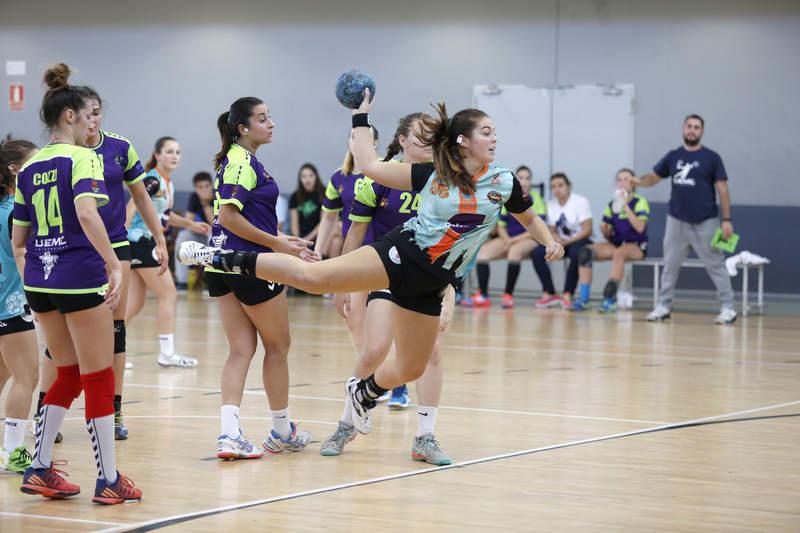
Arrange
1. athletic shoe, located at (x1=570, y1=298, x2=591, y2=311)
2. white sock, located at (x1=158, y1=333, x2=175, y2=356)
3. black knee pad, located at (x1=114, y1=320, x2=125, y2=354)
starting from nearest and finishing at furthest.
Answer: black knee pad, located at (x1=114, y1=320, x2=125, y2=354)
white sock, located at (x1=158, y1=333, x2=175, y2=356)
athletic shoe, located at (x1=570, y1=298, x2=591, y2=311)

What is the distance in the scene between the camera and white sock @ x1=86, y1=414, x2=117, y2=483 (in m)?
4.36

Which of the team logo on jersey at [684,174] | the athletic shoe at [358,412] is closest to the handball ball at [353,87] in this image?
the athletic shoe at [358,412]

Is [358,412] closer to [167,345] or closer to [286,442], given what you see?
[286,442]

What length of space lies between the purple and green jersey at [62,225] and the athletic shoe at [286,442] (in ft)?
4.77

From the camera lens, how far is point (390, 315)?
5.68 meters

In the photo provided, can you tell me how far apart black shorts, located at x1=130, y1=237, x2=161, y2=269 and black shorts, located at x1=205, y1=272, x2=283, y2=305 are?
121 inches

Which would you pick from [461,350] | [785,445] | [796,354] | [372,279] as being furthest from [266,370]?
[796,354]

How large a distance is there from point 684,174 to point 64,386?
9391 mm

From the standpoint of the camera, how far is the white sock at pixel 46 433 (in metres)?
4.48

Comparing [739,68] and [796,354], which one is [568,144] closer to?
[739,68]

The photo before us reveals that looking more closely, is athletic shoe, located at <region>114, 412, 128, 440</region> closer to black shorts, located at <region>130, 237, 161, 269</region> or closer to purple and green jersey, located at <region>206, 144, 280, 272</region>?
purple and green jersey, located at <region>206, 144, 280, 272</region>

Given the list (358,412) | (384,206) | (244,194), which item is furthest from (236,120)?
(358,412)

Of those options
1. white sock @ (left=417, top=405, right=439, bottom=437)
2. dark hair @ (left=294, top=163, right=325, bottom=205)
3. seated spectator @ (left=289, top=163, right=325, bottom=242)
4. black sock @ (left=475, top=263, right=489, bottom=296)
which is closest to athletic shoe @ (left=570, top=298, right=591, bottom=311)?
black sock @ (left=475, top=263, right=489, bottom=296)

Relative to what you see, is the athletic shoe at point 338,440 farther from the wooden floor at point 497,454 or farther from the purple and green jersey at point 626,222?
the purple and green jersey at point 626,222
